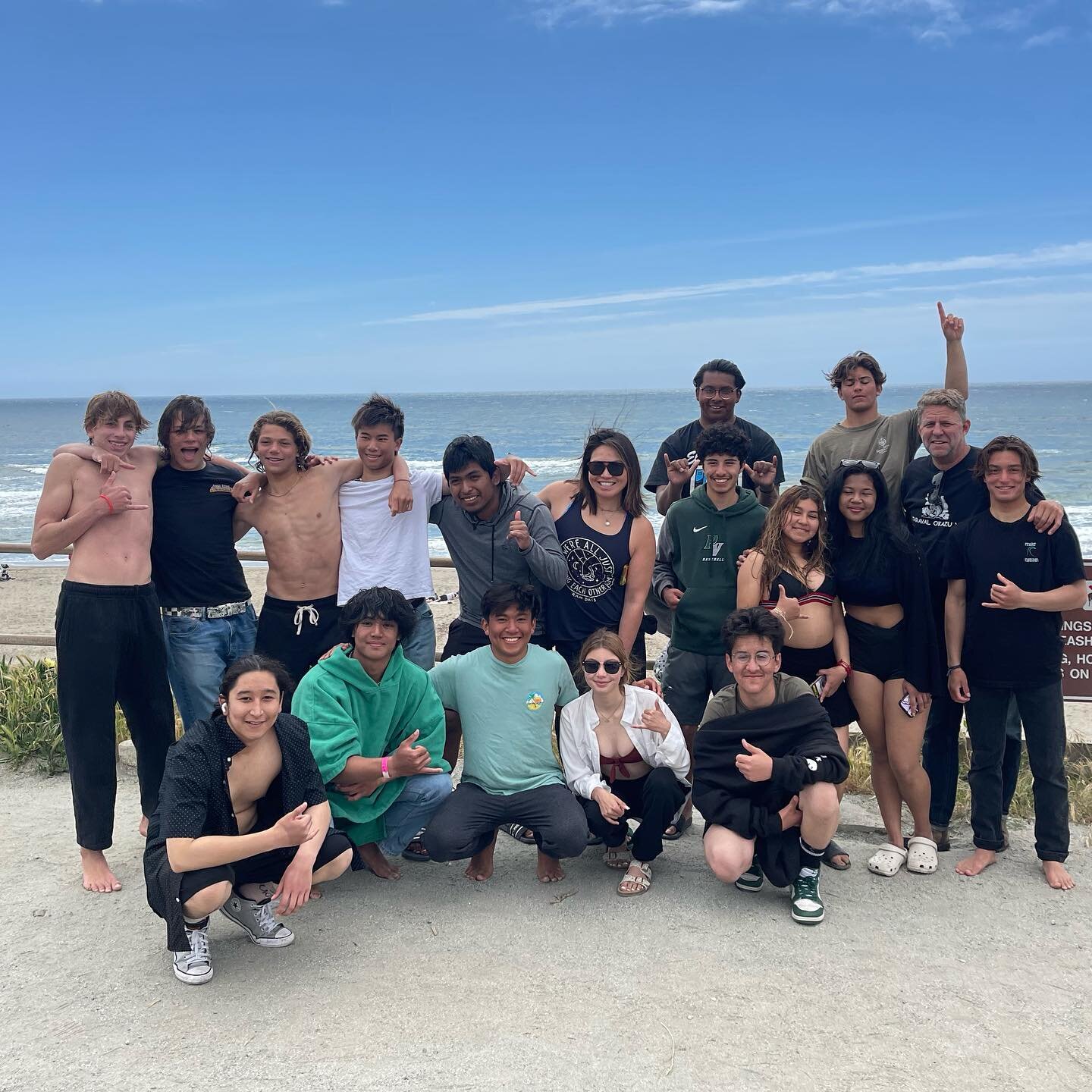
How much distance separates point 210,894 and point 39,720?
3069mm

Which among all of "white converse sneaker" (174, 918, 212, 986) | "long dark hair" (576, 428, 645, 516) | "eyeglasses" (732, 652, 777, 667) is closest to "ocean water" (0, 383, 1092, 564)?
"long dark hair" (576, 428, 645, 516)

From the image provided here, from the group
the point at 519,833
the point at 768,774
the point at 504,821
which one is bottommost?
the point at 519,833

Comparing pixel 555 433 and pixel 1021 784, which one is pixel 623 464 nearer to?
pixel 1021 784

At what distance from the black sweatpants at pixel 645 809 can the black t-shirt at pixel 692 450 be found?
151cm

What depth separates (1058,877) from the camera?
397 centimetres

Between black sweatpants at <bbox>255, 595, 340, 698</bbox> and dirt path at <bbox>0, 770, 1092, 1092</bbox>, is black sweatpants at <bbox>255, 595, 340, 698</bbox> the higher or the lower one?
the higher one

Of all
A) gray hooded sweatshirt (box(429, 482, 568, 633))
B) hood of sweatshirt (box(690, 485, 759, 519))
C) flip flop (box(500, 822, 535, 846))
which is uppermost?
hood of sweatshirt (box(690, 485, 759, 519))

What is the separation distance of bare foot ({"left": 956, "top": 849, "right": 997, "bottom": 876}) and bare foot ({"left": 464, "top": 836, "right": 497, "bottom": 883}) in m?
A: 1.91

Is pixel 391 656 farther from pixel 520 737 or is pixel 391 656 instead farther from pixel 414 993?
pixel 414 993

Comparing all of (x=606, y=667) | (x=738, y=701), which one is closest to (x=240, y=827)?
(x=606, y=667)

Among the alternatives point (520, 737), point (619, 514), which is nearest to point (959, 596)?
point (619, 514)

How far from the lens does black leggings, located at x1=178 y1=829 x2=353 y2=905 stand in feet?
10.6

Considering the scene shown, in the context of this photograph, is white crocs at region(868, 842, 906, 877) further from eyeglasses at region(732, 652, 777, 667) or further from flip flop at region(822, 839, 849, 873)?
eyeglasses at region(732, 652, 777, 667)

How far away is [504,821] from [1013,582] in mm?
2248
